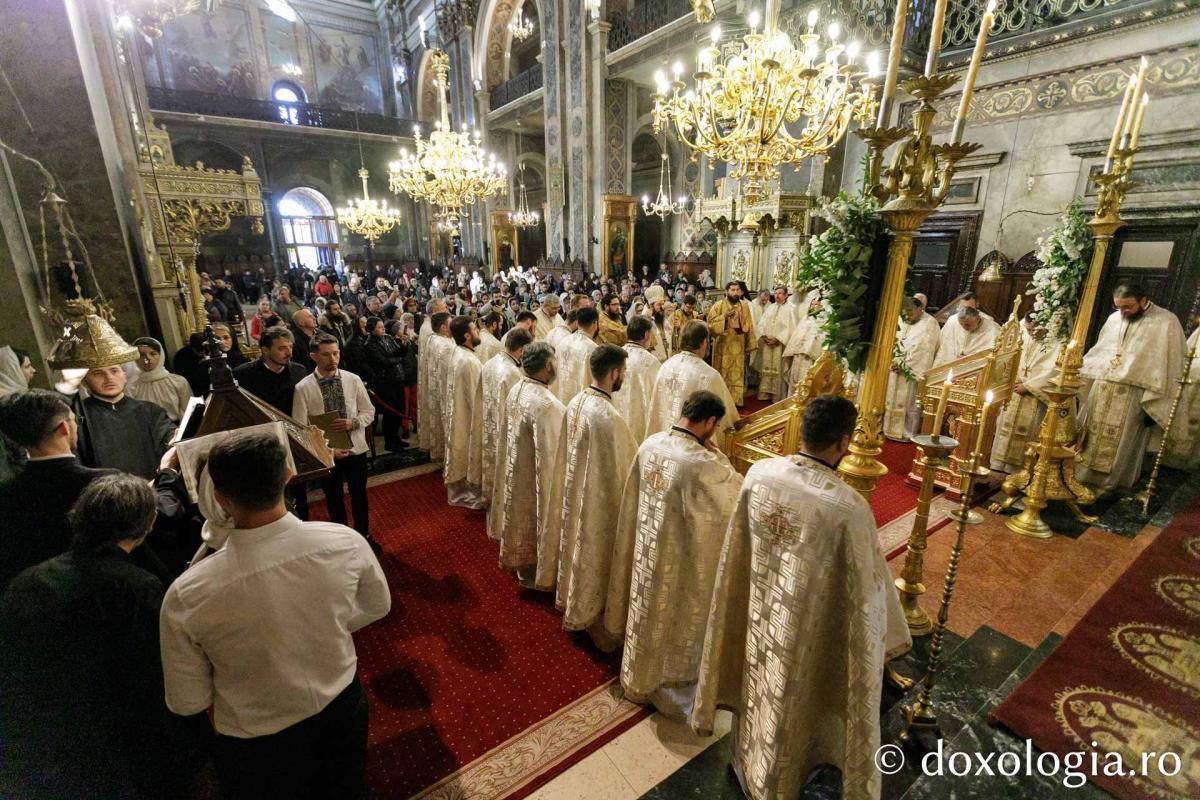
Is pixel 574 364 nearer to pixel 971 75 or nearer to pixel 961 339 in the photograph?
pixel 971 75

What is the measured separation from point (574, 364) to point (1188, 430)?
23.1ft

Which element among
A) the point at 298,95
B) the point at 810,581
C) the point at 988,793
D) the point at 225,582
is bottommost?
the point at 988,793

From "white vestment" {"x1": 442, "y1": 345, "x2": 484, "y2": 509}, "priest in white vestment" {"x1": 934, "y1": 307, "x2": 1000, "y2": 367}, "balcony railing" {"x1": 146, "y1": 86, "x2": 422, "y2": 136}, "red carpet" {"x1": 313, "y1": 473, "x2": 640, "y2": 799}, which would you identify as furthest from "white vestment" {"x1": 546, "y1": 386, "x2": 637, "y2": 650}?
"balcony railing" {"x1": 146, "y1": 86, "x2": 422, "y2": 136}

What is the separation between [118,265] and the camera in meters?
4.73

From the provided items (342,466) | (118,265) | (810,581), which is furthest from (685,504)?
(118,265)

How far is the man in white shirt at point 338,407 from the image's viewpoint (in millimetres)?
4000

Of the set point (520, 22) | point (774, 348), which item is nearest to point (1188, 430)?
point (774, 348)

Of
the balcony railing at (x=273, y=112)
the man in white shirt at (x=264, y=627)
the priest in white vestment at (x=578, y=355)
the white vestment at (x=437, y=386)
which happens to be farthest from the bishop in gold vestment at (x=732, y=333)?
the balcony railing at (x=273, y=112)

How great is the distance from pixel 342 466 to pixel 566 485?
214cm

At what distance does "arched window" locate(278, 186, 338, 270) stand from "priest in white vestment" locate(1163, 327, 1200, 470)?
28.2 m

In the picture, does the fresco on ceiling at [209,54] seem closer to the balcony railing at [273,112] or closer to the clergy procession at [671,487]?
the balcony railing at [273,112]

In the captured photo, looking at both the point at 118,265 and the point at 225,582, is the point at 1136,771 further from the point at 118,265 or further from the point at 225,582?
the point at 118,265

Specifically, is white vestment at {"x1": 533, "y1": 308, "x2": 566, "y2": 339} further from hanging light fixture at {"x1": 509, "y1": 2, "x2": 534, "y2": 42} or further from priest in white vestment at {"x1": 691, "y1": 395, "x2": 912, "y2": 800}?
hanging light fixture at {"x1": 509, "y1": 2, "x2": 534, "y2": 42}

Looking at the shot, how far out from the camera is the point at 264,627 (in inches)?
61.4
